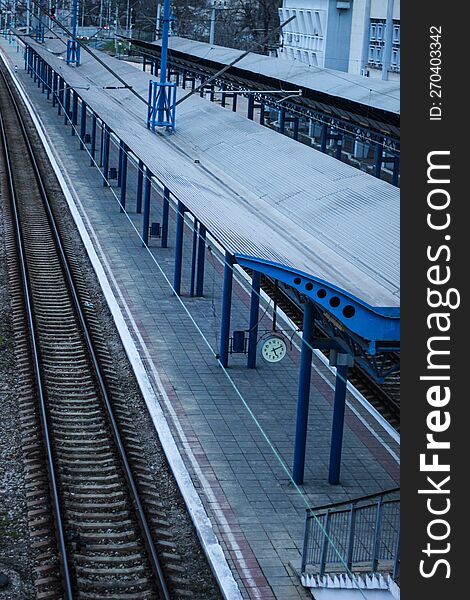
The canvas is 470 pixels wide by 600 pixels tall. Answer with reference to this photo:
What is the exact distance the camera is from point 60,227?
28203mm

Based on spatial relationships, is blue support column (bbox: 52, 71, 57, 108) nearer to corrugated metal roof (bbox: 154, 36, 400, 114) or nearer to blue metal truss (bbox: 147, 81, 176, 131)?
corrugated metal roof (bbox: 154, 36, 400, 114)

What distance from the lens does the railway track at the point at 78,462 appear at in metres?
11.7

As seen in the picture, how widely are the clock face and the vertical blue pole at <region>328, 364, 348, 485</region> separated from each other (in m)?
2.22

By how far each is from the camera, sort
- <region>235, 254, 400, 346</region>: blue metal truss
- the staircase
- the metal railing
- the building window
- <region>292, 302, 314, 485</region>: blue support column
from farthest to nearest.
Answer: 1. the building window
2. <region>292, 302, 314, 485</region>: blue support column
3. <region>235, 254, 400, 346</region>: blue metal truss
4. the metal railing
5. the staircase

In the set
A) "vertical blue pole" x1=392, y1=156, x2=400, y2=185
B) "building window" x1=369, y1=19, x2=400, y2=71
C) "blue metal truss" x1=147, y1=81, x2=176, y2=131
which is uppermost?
"building window" x1=369, y1=19, x2=400, y2=71

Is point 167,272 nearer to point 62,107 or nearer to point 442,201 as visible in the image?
point 442,201

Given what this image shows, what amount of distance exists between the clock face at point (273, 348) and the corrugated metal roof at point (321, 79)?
1534cm

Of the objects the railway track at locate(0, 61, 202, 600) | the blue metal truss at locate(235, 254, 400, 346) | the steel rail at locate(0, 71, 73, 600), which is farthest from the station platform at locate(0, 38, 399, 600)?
the blue metal truss at locate(235, 254, 400, 346)

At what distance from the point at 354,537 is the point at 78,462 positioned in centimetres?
452

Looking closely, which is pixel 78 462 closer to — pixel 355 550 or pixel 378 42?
pixel 355 550

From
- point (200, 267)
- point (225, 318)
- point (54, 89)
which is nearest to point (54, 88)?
point (54, 89)

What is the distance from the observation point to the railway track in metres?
11.7

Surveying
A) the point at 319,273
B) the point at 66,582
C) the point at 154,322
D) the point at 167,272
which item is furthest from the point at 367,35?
the point at 66,582

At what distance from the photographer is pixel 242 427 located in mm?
15984
